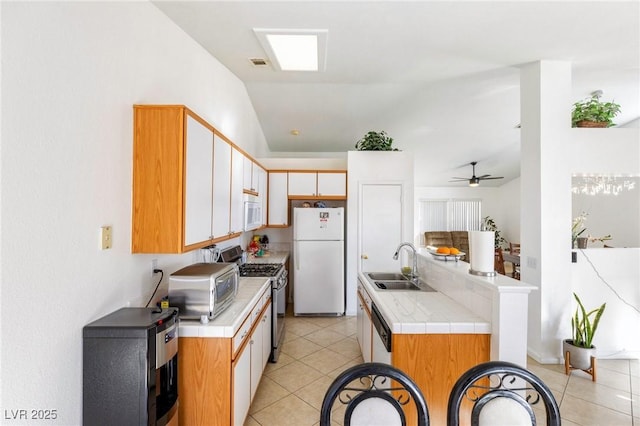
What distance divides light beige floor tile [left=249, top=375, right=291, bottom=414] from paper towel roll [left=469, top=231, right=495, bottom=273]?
6.09 ft

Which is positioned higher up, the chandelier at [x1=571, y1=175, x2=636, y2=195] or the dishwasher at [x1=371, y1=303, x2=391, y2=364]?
the chandelier at [x1=571, y1=175, x2=636, y2=195]

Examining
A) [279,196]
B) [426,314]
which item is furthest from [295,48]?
[426,314]

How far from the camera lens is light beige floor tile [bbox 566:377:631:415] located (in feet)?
7.42

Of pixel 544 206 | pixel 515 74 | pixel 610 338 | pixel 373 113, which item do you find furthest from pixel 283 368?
pixel 515 74

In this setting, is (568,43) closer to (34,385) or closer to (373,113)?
(373,113)

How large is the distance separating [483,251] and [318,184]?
9.53 feet

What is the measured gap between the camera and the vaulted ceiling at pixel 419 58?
7.06ft

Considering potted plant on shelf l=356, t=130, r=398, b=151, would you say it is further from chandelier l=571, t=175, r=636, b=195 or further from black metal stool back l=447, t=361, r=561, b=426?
black metal stool back l=447, t=361, r=561, b=426

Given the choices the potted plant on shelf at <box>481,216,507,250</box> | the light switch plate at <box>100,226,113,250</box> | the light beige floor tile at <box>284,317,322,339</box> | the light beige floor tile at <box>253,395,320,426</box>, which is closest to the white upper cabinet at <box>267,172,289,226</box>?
the light beige floor tile at <box>284,317,322,339</box>

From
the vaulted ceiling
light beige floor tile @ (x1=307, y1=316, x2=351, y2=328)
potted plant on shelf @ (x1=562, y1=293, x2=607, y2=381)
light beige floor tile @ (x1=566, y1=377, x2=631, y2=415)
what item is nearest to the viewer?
the vaulted ceiling

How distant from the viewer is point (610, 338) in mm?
3018

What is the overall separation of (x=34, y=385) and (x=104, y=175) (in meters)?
0.95

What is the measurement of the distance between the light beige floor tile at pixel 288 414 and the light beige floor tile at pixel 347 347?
90cm

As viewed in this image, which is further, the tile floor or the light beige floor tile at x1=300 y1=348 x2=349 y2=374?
the light beige floor tile at x1=300 y1=348 x2=349 y2=374
